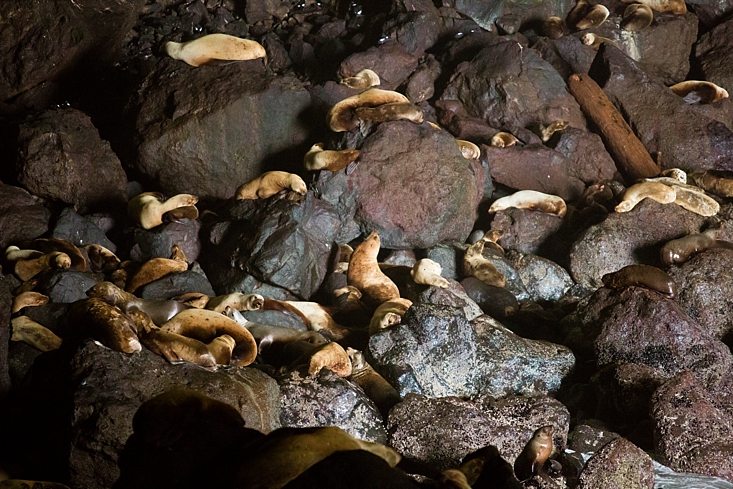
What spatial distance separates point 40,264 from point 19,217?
1364 mm

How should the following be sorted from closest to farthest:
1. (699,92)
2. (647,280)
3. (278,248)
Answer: (647,280), (278,248), (699,92)

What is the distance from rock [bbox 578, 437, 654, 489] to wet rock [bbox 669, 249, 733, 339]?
263 cm

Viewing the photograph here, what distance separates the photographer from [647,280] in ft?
18.9

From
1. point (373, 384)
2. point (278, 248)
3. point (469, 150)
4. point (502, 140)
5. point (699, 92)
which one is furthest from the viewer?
point (699, 92)

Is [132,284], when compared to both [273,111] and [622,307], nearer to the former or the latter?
[273,111]

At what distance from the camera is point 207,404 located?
115 inches

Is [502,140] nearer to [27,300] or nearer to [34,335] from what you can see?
[27,300]

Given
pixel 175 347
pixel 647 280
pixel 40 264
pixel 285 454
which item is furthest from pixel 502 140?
pixel 285 454

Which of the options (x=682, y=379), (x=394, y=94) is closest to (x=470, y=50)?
(x=394, y=94)

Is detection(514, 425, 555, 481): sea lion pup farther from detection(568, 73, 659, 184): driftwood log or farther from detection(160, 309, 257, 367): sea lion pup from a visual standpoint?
detection(568, 73, 659, 184): driftwood log

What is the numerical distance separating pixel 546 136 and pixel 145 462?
7.86 metres

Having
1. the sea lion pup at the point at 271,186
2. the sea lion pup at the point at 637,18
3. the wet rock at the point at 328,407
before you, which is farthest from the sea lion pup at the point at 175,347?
the sea lion pup at the point at 637,18

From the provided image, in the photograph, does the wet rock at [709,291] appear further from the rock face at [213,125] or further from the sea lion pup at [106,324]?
the sea lion pup at [106,324]

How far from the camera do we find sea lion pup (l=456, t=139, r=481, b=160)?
8.43 meters
